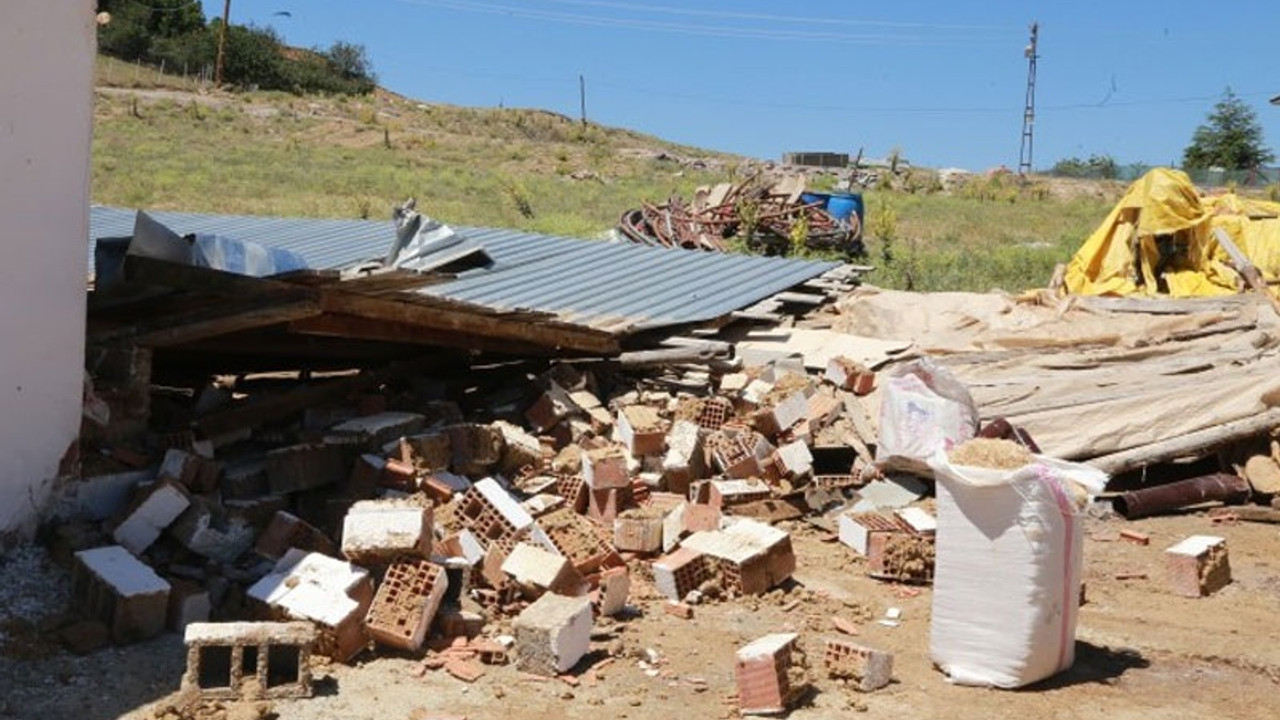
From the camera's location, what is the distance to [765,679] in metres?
5.02

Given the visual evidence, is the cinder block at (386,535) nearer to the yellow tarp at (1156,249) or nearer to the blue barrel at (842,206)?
the yellow tarp at (1156,249)

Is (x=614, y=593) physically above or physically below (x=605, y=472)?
below

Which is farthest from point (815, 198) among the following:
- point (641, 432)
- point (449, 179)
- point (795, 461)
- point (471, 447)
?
point (449, 179)

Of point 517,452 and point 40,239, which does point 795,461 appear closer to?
point 517,452

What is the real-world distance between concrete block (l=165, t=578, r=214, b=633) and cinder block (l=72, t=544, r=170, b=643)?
0.05 meters

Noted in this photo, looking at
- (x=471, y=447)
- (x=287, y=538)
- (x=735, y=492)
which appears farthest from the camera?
(x=735, y=492)

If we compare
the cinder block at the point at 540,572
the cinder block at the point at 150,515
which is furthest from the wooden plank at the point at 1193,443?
the cinder block at the point at 150,515

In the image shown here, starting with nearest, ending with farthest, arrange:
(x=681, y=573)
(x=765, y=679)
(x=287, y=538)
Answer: (x=765, y=679) → (x=287, y=538) → (x=681, y=573)

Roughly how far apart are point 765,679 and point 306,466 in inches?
118

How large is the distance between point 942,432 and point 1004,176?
4362 cm

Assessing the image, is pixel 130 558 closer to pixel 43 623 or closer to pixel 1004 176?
pixel 43 623

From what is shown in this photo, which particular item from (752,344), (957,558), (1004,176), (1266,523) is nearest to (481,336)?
(752,344)

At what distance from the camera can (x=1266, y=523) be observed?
8266mm

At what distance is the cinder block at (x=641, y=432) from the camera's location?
7996 mm
